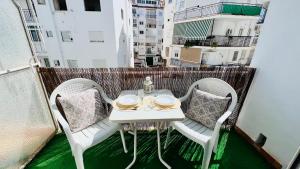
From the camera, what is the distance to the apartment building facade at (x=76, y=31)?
7.35 metres

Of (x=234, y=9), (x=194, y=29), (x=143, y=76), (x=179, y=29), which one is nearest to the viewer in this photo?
(x=143, y=76)

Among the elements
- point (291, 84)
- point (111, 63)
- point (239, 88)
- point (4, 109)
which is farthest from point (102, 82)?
point (111, 63)

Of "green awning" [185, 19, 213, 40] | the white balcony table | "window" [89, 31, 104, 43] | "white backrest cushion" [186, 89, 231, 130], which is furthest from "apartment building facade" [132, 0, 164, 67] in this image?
the white balcony table

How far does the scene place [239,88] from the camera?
2230 millimetres

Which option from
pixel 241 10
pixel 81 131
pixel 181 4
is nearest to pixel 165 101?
pixel 81 131

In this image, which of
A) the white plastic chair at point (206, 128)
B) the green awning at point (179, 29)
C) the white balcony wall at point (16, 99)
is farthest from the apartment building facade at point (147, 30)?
the white plastic chair at point (206, 128)

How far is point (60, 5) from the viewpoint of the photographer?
24.4ft

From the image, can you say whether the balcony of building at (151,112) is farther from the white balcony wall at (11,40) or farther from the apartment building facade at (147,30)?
the apartment building facade at (147,30)

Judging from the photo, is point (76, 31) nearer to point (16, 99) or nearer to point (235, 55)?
point (16, 99)

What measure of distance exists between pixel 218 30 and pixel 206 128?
9.87 m

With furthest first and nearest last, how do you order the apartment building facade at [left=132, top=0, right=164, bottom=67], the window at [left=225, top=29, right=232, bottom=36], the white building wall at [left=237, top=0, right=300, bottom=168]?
the apartment building facade at [left=132, top=0, right=164, bottom=67], the window at [left=225, top=29, right=232, bottom=36], the white building wall at [left=237, top=0, right=300, bottom=168]

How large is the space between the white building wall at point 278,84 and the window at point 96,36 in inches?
320

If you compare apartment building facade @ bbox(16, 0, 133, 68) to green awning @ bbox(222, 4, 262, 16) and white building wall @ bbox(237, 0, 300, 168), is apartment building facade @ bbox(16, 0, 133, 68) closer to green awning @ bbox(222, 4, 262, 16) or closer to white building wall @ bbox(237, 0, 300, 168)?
green awning @ bbox(222, 4, 262, 16)

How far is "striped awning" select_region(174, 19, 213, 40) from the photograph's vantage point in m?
9.55
